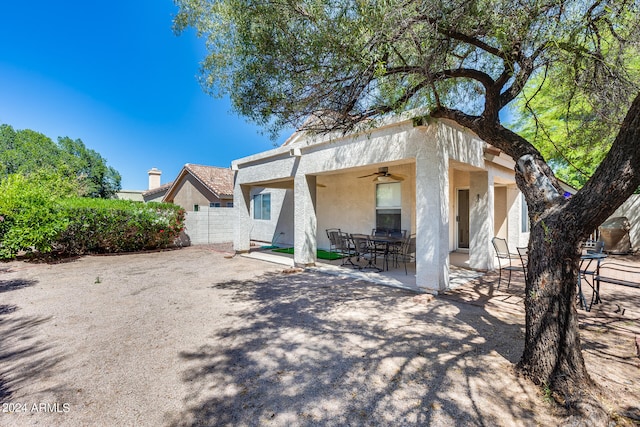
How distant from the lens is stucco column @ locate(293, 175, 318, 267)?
8.83 meters

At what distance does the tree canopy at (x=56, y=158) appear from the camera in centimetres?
2931

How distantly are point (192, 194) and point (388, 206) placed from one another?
55.2 ft

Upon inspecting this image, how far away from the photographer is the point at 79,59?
526 inches

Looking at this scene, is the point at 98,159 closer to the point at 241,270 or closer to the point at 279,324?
the point at 241,270

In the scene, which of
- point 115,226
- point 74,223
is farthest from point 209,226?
point 74,223

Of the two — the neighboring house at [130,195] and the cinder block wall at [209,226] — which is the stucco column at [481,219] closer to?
→ the cinder block wall at [209,226]

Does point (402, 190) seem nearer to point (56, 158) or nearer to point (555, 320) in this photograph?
A: point (555, 320)

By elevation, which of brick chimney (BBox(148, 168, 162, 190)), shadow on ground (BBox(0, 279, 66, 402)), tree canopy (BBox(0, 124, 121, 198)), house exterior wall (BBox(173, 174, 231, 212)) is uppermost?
tree canopy (BBox(0, 124, 121, 198))

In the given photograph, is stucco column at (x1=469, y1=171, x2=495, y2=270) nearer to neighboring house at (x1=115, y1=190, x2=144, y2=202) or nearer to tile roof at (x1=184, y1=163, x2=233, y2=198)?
tile roof at (x1=184, y1=163, x2=233, y2=198)

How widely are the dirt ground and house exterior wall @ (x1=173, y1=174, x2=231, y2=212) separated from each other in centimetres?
1393

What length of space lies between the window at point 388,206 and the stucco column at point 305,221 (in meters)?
2.92

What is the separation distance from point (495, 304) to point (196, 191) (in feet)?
67.7

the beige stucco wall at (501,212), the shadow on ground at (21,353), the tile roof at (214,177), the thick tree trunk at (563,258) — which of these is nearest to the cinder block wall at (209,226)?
the tile roof at (214,177)

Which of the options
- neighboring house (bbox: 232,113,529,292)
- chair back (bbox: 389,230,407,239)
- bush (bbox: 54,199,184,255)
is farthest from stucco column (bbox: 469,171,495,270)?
bush (bbox: 54,199,184,255)
